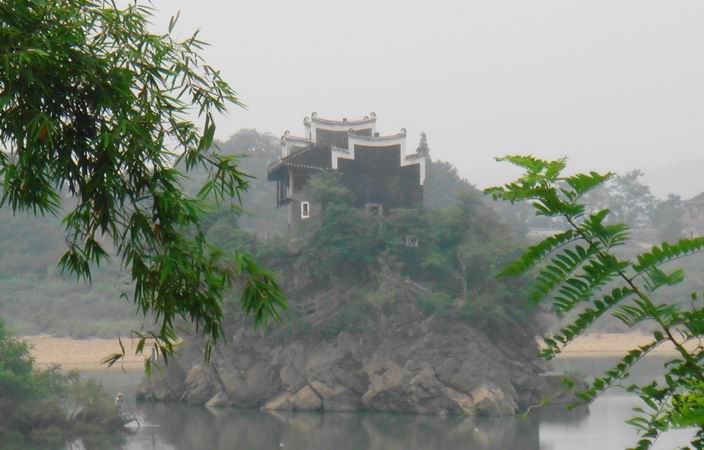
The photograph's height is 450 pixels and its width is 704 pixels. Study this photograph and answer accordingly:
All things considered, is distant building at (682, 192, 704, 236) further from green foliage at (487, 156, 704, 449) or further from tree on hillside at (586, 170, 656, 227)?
green foliage at (487, 156, 704, 449)


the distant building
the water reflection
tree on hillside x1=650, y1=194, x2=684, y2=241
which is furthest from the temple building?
the distant building

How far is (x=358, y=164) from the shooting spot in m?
18.3

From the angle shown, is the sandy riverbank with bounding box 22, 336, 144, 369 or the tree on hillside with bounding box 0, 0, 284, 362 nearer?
the tree on hillside with bounding box 0, 0, 284, 362

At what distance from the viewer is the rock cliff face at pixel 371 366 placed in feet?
51.7

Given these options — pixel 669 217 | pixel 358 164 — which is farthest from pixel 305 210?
pixel 669 217

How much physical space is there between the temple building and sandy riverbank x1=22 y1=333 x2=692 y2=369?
670 centimetres

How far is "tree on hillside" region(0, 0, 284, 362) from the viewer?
8.00 feet

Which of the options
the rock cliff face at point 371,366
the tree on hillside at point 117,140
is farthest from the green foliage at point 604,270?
the rock cliff face at point 371,366

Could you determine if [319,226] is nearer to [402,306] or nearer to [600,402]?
[402,306]

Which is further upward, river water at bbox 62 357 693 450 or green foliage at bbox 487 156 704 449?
green foliage at bbox 487 156 704 449

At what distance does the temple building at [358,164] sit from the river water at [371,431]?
411cm

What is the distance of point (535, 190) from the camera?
160 cm

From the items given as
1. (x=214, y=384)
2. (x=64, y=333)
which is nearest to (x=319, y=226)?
(x=214, y=384)

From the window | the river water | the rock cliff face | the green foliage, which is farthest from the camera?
the window
